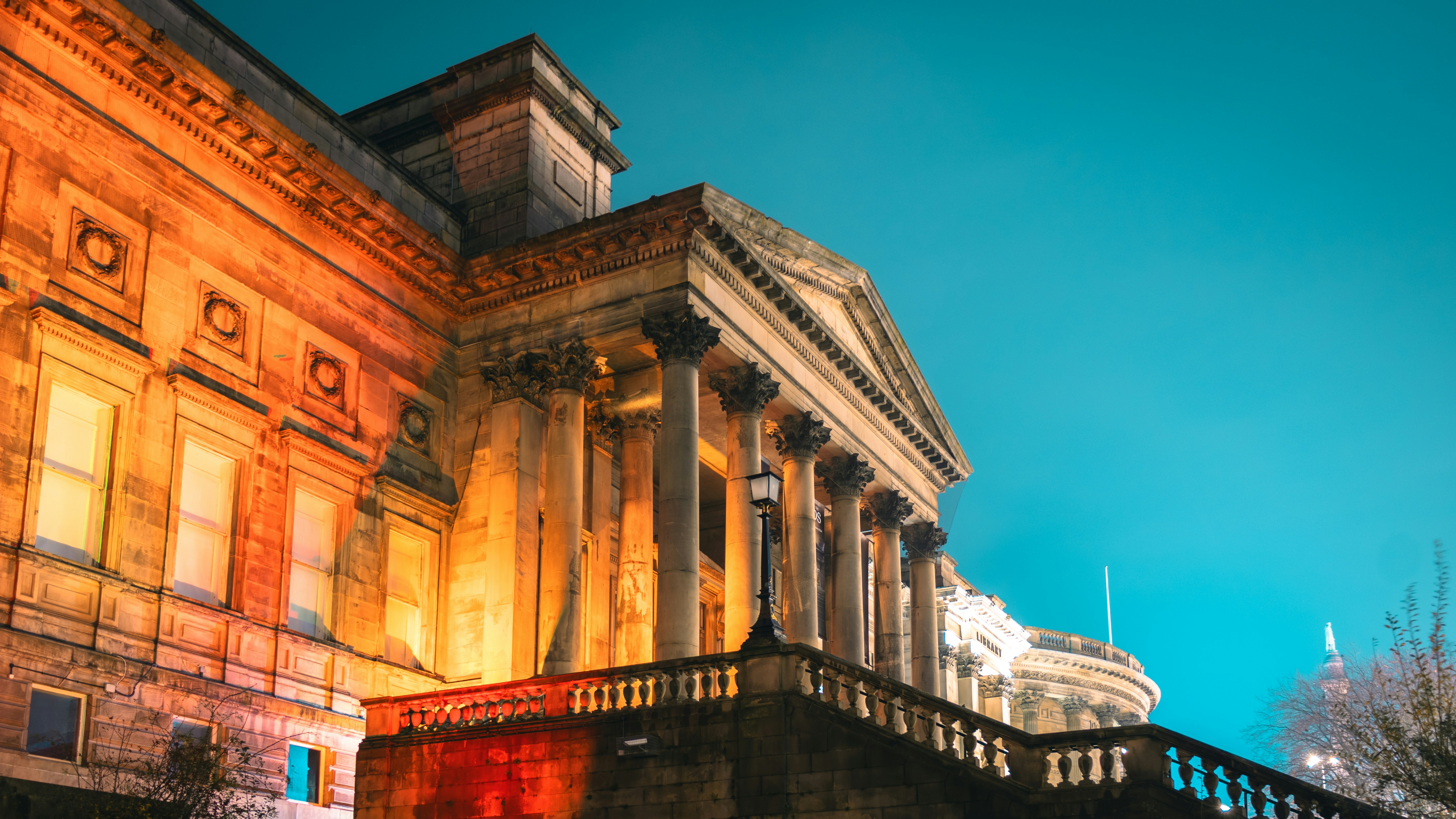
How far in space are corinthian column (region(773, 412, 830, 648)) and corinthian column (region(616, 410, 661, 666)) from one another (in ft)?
9.51

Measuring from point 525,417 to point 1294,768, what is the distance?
3787 centimetres

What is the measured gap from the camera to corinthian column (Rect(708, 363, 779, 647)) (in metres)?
27.3

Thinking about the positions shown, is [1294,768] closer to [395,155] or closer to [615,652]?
[615,652]

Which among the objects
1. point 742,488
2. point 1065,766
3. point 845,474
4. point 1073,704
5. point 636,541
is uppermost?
point 845,474

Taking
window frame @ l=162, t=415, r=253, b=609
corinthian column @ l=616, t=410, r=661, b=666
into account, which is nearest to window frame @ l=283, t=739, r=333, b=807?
window frame @ l=162, t=415, r=253, b=609

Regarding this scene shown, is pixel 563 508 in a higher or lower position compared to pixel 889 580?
lower

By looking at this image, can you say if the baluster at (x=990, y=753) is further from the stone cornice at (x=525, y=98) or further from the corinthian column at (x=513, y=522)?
the stone cornice at (x=525, y=98)

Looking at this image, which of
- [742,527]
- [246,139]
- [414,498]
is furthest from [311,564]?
[742,527]

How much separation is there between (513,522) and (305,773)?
617 centimetres

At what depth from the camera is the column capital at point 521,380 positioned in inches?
1116

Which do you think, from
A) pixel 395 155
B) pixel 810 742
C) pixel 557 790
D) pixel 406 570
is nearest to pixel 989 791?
pixel 810 742

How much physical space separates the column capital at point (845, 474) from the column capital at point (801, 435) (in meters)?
2.22

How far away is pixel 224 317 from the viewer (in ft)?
79.4

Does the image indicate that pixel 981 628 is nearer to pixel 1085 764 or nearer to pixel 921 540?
pixel 921 540
